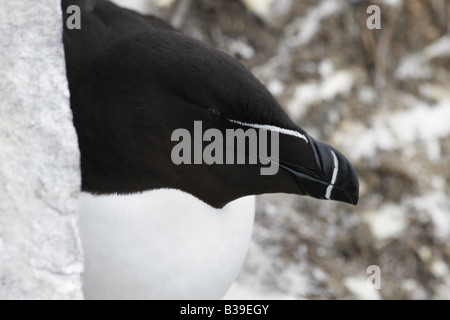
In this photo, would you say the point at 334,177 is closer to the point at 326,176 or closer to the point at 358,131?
the point at 326,176

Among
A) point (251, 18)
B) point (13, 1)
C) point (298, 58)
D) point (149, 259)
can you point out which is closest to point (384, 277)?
point (298, 58)

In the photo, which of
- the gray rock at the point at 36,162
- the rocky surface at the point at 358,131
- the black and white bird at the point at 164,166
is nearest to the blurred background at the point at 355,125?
the rocky surface at the point at 358,131

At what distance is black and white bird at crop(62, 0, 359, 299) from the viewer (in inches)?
75.7

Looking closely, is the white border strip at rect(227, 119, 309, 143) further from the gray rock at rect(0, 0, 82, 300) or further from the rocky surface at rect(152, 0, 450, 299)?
the rocky surface at rect(152, 0, 450, 299)

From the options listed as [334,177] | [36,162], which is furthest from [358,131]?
[36,162]

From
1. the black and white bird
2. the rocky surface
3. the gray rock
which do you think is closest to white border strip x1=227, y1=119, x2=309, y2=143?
the black and white bird

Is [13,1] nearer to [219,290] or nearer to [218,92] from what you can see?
[218,92]

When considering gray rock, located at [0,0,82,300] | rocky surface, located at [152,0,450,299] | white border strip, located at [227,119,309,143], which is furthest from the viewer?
rocky surface, located at [152,0,450,299]

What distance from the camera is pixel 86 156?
2041 millimetres

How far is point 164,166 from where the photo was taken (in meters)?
2.04

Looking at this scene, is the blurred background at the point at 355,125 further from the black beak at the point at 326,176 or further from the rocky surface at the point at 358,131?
the black beak at the point at 326,176

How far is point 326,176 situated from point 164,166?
0.39m

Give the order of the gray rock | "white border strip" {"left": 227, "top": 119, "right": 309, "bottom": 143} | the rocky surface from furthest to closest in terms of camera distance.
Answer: the rocky surface → "white border strip" {"left": 227, "top": 119, "right": 309, "bottom": 143} → the gray rock

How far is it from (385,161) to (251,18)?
35.2 inches
